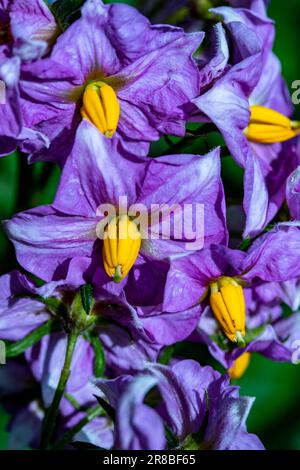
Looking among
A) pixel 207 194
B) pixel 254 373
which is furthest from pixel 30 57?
pixel 254 373

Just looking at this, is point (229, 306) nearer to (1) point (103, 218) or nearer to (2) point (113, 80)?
(1) point (103, 218)

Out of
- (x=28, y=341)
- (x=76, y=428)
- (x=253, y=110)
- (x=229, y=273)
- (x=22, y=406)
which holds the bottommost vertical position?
(x=22, y=406)

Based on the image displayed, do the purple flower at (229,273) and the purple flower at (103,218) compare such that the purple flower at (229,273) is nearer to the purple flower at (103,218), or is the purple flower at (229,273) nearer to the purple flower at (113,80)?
the purple flower at (103,218)

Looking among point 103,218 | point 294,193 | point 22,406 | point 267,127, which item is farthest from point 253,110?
point 22,406

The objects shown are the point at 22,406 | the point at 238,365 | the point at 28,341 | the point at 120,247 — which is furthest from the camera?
the point at 22,406

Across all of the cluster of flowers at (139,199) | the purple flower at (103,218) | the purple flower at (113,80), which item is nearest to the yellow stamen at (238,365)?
the cluster of flowers at (139,199)

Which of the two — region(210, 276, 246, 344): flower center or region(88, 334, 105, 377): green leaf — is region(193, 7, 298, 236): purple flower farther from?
region(88, 334, 105, 377): green leaf

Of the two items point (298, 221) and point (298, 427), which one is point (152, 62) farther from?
point (298, 427)
